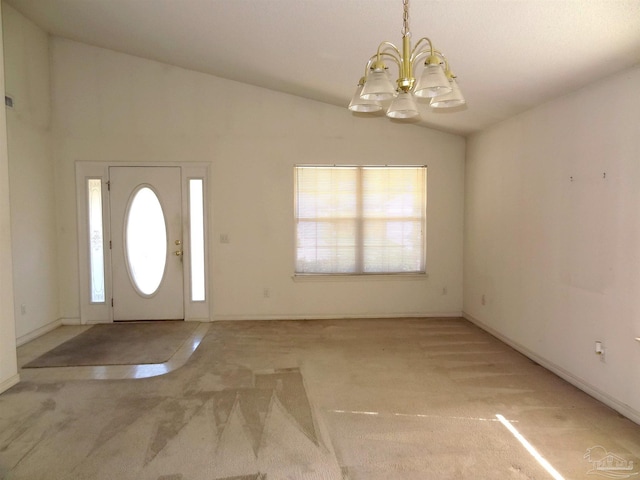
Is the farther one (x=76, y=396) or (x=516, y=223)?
(x=516, y=223)

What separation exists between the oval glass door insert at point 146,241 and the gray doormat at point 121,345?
520mm

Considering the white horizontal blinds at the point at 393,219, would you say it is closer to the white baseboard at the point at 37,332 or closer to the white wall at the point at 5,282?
the white wall at the point at 5,282

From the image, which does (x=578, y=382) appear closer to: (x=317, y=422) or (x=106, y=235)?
(x=317, y=422)

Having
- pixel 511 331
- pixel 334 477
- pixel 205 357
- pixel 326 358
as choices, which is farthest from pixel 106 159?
pixel 511 331

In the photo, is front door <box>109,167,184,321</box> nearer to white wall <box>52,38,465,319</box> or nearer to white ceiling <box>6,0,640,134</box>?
white wall <box>52,38,465,319</box>

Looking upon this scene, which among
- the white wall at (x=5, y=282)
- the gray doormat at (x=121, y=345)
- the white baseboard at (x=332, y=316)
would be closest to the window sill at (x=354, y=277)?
the white baseboard at (x=332, y=316)

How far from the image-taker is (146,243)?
4.98m

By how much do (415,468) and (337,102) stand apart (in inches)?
158

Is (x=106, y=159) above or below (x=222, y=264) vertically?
above

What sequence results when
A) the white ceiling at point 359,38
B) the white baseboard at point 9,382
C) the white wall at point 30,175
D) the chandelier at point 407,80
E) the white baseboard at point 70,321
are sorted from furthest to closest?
the white baseboard at point 70,321 < the white wall at point 30,175 < the white baseboard at point 9,382 < the white ceiling at point 359,38 < the chandelier at point 407,80

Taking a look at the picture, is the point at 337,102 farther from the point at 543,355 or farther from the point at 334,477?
the point at 334,477

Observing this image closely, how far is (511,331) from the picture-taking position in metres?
4.07

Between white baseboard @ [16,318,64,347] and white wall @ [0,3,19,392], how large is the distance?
1209 mm

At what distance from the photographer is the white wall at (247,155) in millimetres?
4812
